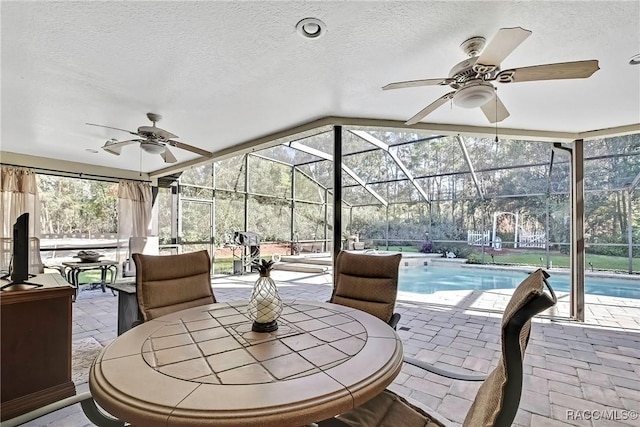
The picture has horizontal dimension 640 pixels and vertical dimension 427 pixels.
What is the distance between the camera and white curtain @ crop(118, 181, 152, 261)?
680 cm

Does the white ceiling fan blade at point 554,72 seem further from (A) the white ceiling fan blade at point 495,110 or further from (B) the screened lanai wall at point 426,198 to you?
(B) the screened lanai wall at point 426,198

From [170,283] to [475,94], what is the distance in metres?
2.52

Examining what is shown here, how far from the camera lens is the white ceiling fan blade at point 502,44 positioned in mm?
1668

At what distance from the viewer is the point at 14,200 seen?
17.6 ft

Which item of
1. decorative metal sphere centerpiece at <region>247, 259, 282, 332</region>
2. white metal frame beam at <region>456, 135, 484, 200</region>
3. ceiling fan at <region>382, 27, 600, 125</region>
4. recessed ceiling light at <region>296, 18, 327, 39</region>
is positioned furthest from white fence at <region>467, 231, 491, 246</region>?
decorative metal sphere centerpiece at <region>247, 259, 282, 332</region>

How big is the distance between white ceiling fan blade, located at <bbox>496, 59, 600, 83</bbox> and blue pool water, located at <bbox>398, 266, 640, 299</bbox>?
5091 millimetres

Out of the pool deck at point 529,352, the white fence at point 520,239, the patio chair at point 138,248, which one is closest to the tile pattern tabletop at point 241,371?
the pool deck at point 529,352

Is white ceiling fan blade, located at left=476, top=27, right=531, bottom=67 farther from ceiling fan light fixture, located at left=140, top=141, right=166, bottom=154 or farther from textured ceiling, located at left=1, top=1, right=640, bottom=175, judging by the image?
ceiling fan light fixture, located at left=140, top=141, right=166, bottom=154

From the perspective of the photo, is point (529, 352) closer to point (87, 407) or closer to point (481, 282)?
point (87, 407)

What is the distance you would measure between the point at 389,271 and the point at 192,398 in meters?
1.68

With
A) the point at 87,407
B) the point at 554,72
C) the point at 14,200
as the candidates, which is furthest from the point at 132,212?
the point at 554,72

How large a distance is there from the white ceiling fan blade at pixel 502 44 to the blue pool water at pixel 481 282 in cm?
529

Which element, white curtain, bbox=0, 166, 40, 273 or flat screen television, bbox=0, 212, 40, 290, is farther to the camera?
white curtain, bbox=0, 166, 40, 273

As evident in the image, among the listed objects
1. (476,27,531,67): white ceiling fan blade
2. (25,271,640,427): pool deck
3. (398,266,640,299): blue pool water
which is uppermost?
(476,27,531,67): white ceiling fan blade
